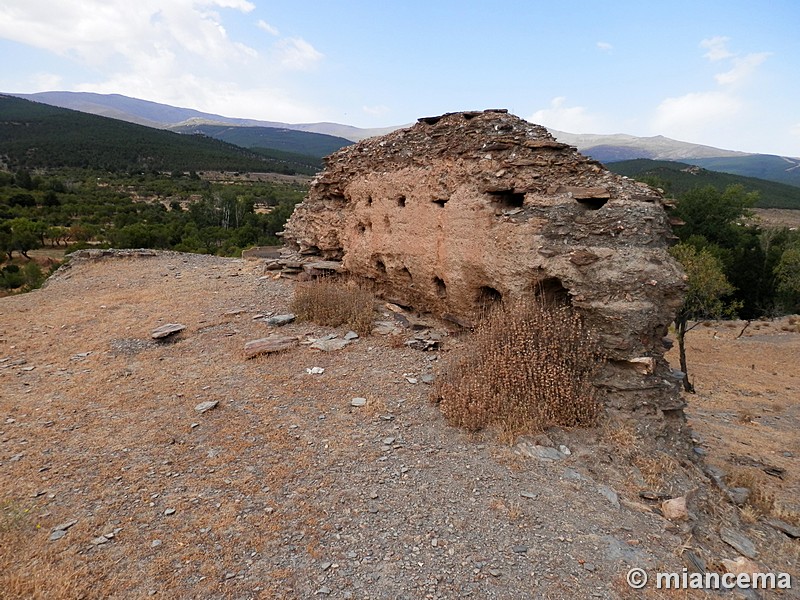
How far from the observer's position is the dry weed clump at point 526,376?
15.4ft

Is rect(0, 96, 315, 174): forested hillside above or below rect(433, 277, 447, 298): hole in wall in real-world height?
above

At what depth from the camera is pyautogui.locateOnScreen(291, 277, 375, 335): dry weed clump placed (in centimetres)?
752

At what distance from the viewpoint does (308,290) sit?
8188 millimetres

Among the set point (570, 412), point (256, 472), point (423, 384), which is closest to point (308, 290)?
point (423, 384)

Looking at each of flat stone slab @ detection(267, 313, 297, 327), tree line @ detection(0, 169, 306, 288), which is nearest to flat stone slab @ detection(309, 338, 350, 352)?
flat stone slab @ detection(267, 313, 297, 327)

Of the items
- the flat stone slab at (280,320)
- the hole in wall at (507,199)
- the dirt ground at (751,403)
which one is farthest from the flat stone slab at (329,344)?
the dirt ground at (751,403)

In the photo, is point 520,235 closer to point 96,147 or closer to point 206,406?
point 206,406

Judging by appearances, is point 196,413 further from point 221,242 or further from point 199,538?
point 221,242

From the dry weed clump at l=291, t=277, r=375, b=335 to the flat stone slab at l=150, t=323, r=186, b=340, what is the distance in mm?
1888

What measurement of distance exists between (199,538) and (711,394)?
13.5m

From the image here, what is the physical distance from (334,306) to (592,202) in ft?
14.0

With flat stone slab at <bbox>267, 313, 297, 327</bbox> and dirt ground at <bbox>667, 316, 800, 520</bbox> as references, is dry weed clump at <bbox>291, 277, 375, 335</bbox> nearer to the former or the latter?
flat stone slab at <bbox>267, 313, 297, 327</bbox>

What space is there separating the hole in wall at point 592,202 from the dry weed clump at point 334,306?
3583mm

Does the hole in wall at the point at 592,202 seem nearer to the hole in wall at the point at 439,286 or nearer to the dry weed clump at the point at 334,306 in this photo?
the hole in wall at the point at 439,286
